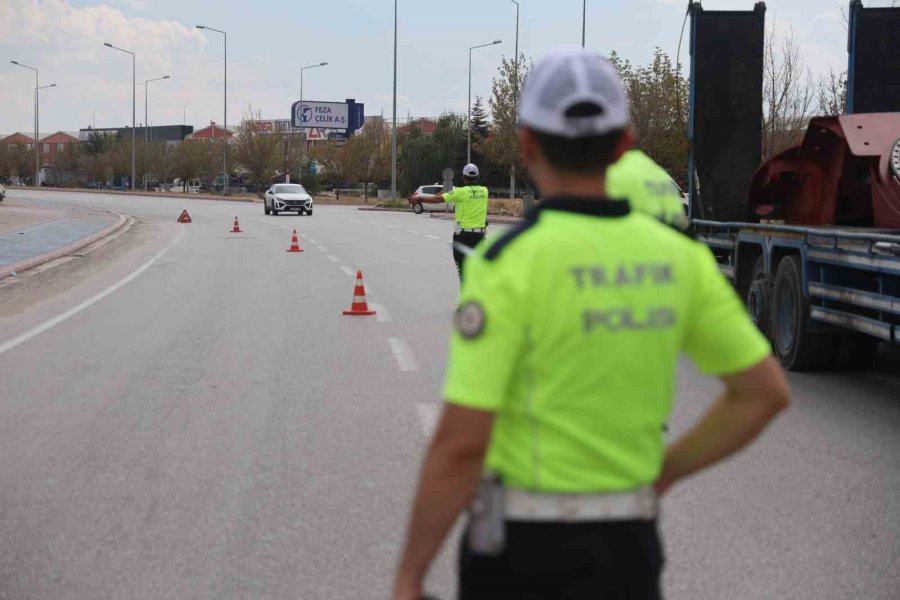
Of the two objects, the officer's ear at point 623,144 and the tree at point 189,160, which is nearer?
the officer's ear at point 623,144

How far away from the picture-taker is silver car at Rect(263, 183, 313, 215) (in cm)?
5469

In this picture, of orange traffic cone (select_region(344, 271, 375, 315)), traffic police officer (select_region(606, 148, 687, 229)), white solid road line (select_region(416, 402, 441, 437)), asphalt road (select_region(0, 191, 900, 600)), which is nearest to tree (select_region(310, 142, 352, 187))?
orange traffic cone (select_region(344, 271, 375, 315))

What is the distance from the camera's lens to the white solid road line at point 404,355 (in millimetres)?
10844

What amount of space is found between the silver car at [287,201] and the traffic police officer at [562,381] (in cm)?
5289

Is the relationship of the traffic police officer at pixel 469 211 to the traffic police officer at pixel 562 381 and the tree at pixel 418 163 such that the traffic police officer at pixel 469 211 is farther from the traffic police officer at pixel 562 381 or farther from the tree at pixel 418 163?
the tree at pixel 418 163

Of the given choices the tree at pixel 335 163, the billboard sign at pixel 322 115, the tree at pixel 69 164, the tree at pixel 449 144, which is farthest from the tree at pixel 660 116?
the tree at pixel 69 164

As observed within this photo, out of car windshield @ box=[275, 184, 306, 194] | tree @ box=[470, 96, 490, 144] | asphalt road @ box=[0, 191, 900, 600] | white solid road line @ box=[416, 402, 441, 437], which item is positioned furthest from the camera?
tree @ box=[470, 96, 490, 144]

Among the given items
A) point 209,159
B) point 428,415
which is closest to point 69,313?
point 428,415

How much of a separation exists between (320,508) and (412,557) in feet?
13.1

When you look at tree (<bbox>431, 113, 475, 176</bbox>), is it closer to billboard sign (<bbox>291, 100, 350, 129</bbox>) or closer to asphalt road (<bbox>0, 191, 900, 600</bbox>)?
billboard sign (<bbox>291, 100, 350, 129</bbox>)

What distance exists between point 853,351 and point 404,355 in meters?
3.81

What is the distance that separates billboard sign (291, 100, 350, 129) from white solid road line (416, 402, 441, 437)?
113m

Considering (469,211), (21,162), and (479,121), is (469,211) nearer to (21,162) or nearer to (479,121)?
(479,121)

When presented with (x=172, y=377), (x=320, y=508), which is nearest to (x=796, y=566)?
(x=320, y=508)
